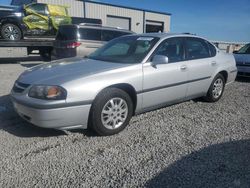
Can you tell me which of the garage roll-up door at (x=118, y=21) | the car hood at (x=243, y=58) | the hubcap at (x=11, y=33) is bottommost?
the car hood at (x=243, y=58)

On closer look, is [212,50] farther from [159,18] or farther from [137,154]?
[159,18]

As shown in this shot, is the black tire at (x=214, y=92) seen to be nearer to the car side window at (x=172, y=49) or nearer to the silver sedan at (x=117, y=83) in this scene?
the silver sedan at (x=117, y=83)

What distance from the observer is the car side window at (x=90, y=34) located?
9.51m

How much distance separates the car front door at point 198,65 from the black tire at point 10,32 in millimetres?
8045

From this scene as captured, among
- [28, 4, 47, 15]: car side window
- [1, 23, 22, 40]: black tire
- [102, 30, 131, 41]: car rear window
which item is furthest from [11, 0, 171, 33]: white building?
[102, 30, 131, 41]: car rear window

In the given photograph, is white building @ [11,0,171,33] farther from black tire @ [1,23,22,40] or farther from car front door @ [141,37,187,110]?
car front door @ [141,37,187,110]

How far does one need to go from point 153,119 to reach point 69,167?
194 cm

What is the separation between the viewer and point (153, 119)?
4.43m

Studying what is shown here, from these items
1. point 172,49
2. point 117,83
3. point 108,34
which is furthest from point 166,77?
point 108,34

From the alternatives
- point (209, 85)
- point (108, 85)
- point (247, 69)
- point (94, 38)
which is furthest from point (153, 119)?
point (94, 38)

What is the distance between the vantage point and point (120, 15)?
28.5m

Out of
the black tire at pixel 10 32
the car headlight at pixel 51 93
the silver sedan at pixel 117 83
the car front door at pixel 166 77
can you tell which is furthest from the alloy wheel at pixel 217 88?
the black tire at pixel 10 32

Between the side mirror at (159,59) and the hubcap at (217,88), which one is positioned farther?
the hubcap at (217,88)

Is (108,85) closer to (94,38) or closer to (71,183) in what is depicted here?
(71,183)
